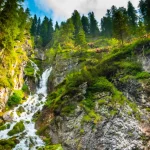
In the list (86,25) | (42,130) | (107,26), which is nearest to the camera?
(42,130)

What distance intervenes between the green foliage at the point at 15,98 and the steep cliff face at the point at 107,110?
748cm

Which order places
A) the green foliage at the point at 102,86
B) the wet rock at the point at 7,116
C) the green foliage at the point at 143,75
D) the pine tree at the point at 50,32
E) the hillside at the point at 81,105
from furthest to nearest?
the pine tree at the point at 50,32 → the wet rock at the point at 7,116 → the green foliage at the point at 143,75 → the green foliage at the point at 102,86 → the hillside at the point at 81,105

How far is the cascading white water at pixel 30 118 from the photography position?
1096 inches

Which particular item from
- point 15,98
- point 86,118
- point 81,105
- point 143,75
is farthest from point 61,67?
point 86,118

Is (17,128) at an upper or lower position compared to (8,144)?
upper

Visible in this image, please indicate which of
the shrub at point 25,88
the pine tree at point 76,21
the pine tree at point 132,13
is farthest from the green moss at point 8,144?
the pine tree at point 76,21

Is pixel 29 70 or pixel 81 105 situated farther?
pixel 29 70

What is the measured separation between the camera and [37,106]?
4056cm

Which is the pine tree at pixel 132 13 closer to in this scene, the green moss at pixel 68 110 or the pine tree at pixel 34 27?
the pine tree at pixel 34 27

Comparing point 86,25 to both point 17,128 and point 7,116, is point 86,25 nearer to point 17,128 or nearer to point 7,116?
point 7,116

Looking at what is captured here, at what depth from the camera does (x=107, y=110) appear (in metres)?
27.3

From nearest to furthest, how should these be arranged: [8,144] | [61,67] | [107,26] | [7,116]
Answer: [8,144] < [7,116] < [61,67] < [107,26]

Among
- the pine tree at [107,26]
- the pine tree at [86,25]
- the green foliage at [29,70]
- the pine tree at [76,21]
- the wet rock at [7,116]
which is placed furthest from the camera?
the pine tree at [86,25]

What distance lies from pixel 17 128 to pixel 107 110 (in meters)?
13.8
